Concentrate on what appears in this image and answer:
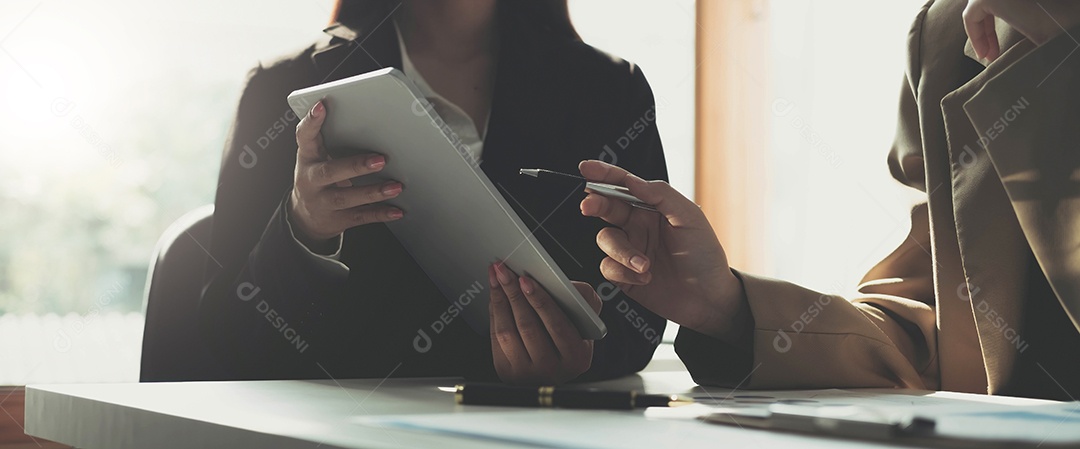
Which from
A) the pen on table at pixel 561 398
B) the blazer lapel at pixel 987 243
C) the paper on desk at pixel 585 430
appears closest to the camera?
the paper on desk at pixel 585 430

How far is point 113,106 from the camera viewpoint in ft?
7.81

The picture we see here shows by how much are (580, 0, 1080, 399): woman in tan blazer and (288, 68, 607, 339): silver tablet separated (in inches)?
3.5

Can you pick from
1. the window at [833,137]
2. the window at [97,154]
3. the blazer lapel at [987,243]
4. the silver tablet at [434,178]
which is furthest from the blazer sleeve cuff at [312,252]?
the window at [833,137]

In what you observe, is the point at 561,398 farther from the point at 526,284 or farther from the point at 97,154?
the point at 97,154

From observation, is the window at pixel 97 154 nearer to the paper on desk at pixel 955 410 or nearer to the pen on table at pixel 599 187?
the pen on table at pixel 599 187

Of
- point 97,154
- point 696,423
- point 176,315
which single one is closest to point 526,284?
point 696,423

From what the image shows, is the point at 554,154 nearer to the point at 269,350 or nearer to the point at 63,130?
the point at 269,350

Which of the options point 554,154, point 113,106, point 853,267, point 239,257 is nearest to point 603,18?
point 853,267

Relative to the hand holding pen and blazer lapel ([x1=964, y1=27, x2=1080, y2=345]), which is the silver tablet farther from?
blazer lapel ([x1=964, y1=27, x2=1080, y2=345])

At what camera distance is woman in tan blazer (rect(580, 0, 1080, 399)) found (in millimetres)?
755

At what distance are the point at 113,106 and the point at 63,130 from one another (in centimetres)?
14

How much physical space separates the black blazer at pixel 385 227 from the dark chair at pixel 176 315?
4 cm

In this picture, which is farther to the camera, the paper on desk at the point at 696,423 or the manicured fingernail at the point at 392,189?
the manicured fingernail at the point at 392,189

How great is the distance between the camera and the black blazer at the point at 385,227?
1095 mm
